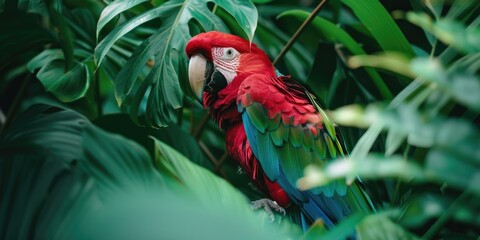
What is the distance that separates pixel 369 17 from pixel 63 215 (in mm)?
643

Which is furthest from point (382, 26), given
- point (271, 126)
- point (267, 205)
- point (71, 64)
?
point (71, 64)

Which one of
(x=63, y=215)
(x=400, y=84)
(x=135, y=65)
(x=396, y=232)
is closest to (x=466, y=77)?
(x=396, y=232)

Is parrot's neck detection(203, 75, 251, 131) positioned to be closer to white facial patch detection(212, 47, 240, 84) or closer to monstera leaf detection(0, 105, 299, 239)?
white facial patch detection(212, 47, 240, 84)

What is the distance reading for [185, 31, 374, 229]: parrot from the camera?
104 centimetres

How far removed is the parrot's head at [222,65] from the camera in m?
1.09

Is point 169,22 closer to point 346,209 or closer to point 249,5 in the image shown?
point 249,5

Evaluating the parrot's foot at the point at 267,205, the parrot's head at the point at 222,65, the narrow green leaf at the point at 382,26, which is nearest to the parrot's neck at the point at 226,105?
the parrot's head at the point at 222,65

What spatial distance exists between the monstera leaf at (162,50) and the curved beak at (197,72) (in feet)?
0.07

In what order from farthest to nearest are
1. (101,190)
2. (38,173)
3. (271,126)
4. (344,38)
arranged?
1. (344,38)
2. (271,126)
3. (38,173)
4. (101,190)

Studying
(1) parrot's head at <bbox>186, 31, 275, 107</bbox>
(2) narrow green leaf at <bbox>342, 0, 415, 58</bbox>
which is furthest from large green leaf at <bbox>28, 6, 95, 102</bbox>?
(2) narrow green leaf at <bbox>342, 0, 415, 58</bbox>

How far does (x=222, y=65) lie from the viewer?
1116mm

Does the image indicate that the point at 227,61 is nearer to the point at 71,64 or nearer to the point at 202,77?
the point at 202,77

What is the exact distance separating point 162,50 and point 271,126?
23 centimetres

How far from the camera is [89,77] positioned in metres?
1.18
